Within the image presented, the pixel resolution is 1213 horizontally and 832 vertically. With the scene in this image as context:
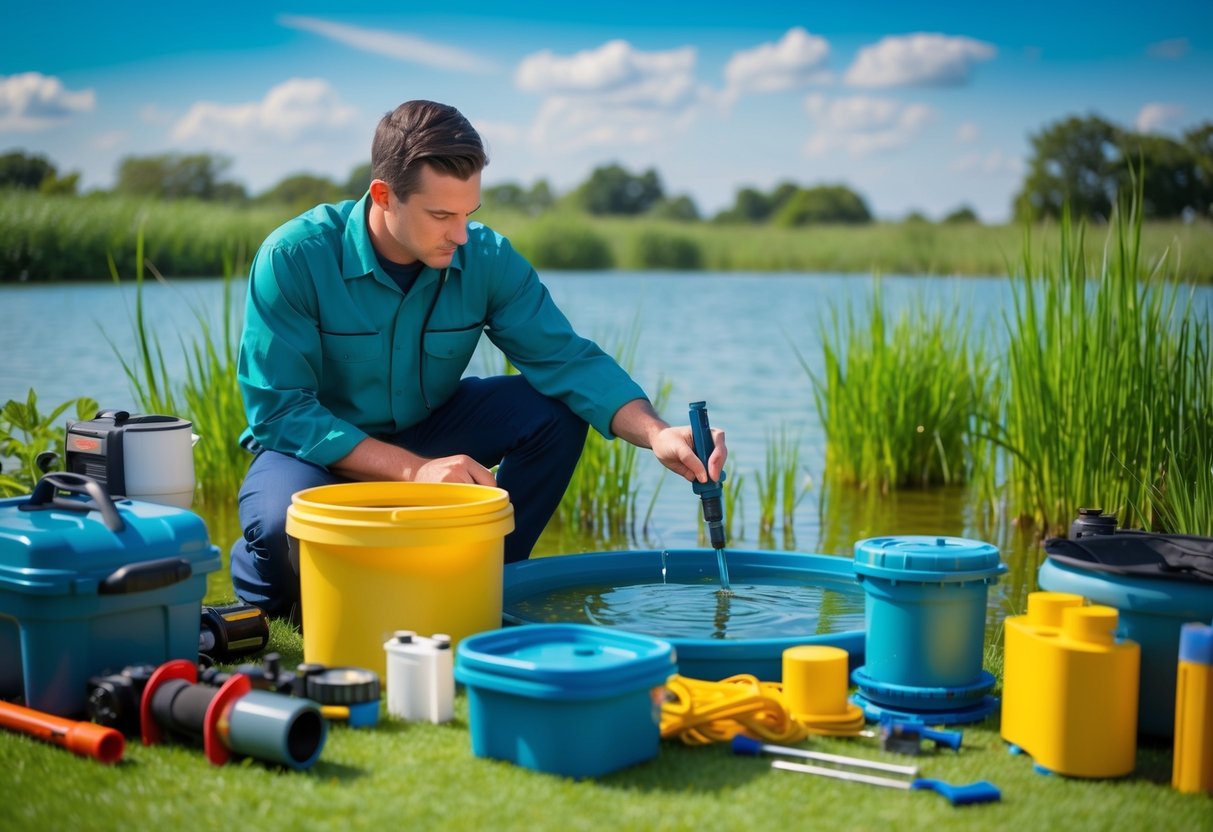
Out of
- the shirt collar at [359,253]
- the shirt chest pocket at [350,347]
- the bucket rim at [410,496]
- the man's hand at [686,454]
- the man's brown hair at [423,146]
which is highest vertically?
the man's brown hair at [423,146]

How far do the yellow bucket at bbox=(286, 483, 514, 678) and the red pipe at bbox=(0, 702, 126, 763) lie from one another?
450 mm

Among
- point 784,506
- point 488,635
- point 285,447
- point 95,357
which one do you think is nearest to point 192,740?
point 488,635

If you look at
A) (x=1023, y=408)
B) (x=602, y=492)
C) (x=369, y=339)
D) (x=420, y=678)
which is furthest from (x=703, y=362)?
(x=420, y=678)

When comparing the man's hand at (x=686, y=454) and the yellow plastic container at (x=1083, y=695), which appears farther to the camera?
the man's hand at (x=686, y=454)

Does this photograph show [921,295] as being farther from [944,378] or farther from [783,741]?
[783,741]

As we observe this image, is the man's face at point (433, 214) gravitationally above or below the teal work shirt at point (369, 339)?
above

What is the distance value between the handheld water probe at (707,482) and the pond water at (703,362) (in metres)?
1.18

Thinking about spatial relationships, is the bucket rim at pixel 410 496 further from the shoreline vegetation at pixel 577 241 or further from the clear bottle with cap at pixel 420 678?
the shoreline vegetation at pixel 577 241

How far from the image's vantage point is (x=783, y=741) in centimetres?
207

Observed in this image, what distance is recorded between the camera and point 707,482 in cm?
267

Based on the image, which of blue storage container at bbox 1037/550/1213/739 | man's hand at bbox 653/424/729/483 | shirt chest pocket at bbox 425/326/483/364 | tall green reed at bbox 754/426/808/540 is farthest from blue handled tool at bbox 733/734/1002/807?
tall green reed at bbox 754/426/808/540

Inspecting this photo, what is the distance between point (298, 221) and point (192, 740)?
1392 millimetres

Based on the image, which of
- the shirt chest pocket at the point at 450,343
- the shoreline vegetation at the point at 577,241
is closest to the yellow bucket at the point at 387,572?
the shirt chest pocket at the point at 450,343

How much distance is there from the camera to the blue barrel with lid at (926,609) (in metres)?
2.16
